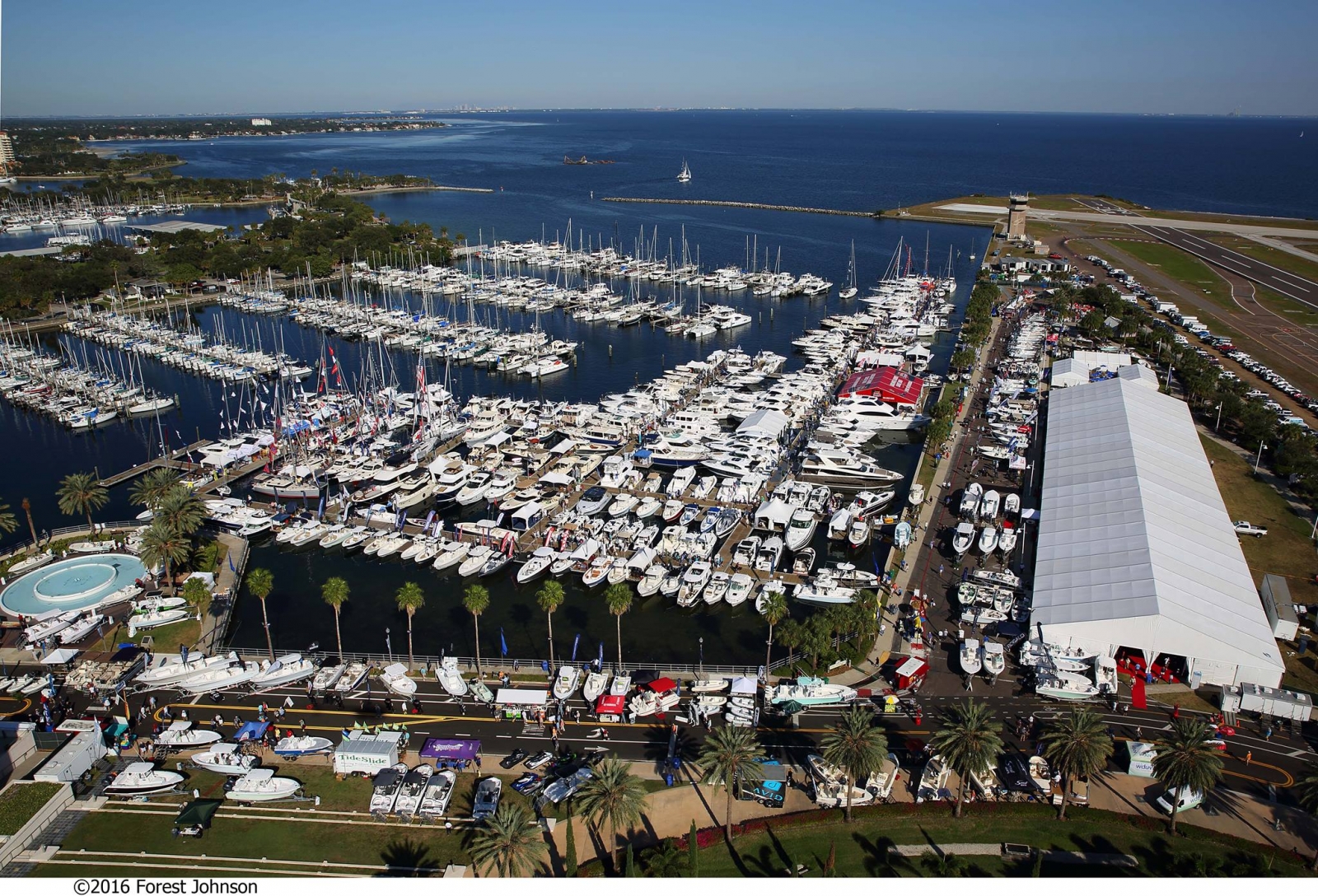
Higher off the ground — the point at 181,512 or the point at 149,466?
the point at 181,512

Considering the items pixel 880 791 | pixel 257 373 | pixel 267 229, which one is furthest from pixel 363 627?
pixel 267 229

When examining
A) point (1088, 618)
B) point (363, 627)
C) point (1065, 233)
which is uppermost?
point (1065, 233)

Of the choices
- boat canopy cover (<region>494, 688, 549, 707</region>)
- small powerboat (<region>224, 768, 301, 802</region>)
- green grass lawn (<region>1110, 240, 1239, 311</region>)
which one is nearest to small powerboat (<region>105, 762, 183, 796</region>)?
small powerboat (<region>224, 768, 301, 802</region>)

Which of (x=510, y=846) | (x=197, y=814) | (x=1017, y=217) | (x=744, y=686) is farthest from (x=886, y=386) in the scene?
(x=1017, y=217)

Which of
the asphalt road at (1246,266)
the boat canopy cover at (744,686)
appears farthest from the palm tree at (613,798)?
the asphalt road at (1246,266)

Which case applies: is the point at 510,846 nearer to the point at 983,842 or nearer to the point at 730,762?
the point at 730,762

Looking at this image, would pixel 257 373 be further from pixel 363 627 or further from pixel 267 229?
pixel 267 229

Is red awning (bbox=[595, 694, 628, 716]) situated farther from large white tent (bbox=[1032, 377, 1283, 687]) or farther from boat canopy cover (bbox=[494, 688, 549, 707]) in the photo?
large white tent (bbox=[1032, 377, 1283, 687])

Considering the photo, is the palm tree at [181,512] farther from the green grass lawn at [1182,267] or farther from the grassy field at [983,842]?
the green grass lawn at [1182,267]
